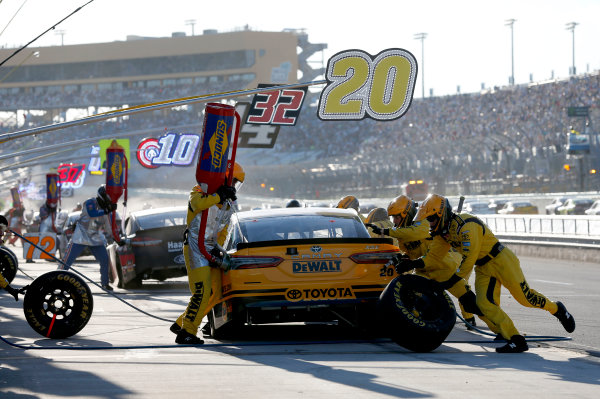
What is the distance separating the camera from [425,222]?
32.1 feet

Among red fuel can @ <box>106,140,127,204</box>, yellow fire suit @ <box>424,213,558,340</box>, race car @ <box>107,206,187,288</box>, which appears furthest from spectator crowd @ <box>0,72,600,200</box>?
yellow fire suit @ <box>424,213,558,340</box>

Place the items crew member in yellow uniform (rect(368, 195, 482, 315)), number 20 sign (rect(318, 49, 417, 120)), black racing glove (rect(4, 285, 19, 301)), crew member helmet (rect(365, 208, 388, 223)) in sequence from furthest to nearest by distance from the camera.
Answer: number 20 sign (rect(318, 49, 417, 120)) < crew member helmet (rect(365, 208, 388, 223)) < black racing glove (rect(4, 285, 19, 301)) < crew member in yellow uniform (rect(368, 195, 482, 315))

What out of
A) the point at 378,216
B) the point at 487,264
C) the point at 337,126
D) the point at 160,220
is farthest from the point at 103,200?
the point at 337,126

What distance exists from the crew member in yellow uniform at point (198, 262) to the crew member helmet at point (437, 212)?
5.31 feet

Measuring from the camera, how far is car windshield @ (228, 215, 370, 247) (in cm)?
959

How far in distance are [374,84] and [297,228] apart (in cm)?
1154

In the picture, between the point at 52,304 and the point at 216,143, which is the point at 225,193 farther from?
the point at 52,304

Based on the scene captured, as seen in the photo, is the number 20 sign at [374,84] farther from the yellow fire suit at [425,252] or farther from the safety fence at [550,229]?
the yellow fire suit at [425,252]

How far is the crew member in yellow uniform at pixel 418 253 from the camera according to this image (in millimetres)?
9000

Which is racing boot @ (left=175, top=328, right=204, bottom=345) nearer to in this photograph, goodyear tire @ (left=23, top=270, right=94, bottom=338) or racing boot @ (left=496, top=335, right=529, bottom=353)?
goodyear tire @ (left=23, top=270, right=94, bottom=338)

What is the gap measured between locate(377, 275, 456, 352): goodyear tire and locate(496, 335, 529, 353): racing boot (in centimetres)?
49

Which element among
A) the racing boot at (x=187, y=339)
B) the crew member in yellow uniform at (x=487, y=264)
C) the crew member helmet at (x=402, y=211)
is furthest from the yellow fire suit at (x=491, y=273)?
the racing boot at (x=187, y=339)

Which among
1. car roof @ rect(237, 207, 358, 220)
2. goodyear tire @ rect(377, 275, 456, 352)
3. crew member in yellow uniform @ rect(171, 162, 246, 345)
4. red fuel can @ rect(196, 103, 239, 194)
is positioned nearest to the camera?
goodyear tire @ rect(377, 275, 456, 352)

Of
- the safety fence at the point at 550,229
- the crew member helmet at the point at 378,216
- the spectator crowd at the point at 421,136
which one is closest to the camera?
the crew member helmet at the point at 378,216
